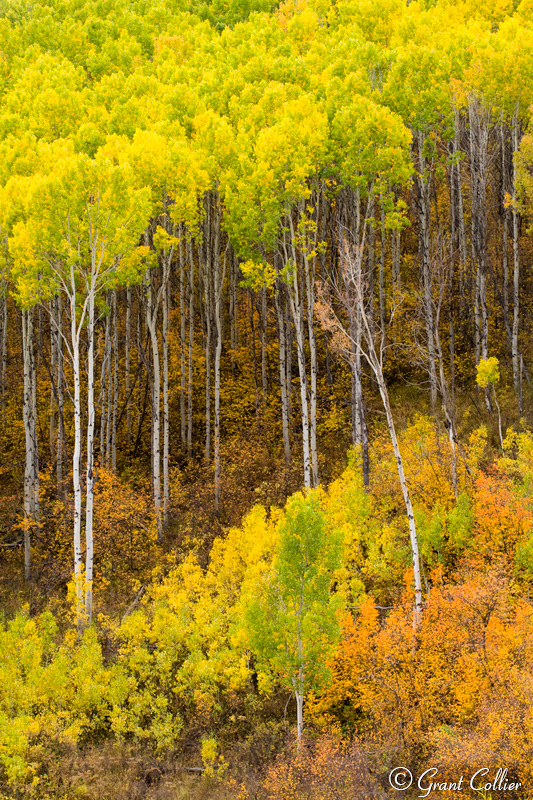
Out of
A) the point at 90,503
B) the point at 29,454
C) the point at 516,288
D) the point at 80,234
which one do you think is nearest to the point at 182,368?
the point at 29,454

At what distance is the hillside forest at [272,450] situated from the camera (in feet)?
36.7

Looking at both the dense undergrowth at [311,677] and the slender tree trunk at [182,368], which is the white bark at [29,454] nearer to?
the dense undergrowth at [311,677]

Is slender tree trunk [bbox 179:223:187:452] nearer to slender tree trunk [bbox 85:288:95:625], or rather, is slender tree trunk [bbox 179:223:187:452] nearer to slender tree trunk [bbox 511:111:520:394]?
slender tree trunk [bbox 85:288:95:625]

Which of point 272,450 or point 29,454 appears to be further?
point 272,450

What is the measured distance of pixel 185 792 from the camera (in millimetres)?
10711

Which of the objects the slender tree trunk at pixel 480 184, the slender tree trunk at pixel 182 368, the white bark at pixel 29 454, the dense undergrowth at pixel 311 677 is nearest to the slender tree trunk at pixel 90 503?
the dense undergrowth at pixel 311 677

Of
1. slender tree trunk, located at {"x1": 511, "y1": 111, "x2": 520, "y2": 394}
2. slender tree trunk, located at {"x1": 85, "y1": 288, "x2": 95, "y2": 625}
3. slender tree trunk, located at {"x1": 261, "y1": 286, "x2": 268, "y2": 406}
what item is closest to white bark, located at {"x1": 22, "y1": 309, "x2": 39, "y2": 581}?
slender tree trunk, located at {"x1": 85, "y1": 288, "x2": 95, "y2": 625}

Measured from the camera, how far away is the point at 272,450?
2184 centimetres

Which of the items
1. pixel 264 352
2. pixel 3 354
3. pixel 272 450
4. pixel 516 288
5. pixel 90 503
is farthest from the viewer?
pixel 264 352

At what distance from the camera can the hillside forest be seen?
36.7ft

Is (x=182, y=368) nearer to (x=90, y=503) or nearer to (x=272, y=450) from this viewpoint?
(x=272, y=450)

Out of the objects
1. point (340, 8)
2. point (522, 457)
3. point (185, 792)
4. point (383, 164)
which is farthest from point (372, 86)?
point (185, 792)

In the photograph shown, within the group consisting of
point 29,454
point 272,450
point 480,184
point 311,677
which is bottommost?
point 311,677

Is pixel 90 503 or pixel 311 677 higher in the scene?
pixel 90 503
